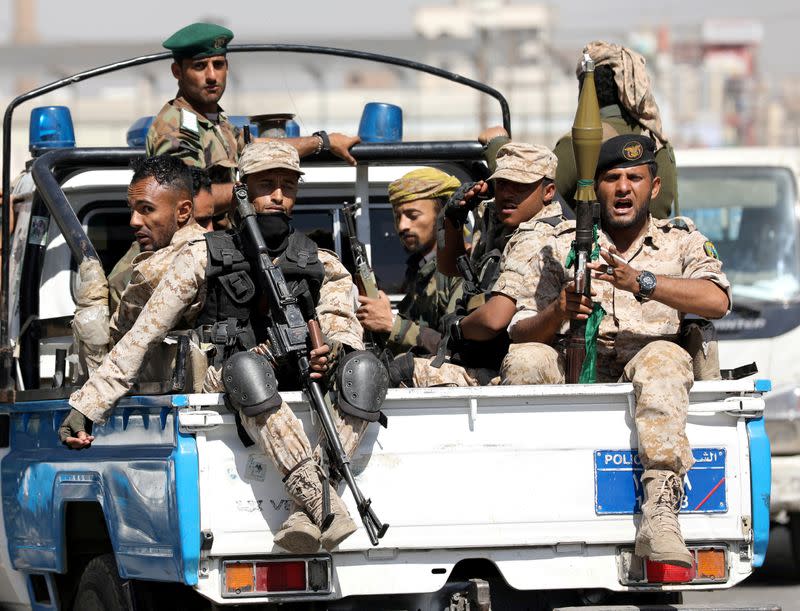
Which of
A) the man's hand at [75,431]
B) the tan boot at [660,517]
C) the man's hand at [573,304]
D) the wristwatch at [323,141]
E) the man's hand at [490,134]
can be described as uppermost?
the man's hand at [490,134]

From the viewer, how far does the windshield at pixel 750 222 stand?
1148cm

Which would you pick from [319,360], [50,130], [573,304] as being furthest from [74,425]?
[50,130]

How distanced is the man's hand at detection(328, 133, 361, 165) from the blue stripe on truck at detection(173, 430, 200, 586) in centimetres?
254

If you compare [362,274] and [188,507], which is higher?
[362,274]

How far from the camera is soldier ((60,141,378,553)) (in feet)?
18.8

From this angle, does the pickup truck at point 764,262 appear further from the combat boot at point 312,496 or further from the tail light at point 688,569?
the combat boot at point 312,496

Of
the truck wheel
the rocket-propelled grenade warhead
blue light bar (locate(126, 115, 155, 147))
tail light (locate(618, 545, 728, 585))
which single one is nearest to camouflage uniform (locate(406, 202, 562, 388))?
the rocket-propelled grenade warhead

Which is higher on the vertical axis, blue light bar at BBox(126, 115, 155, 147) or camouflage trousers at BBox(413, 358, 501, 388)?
blue light bar at BBox(126, 115, 155, 147)

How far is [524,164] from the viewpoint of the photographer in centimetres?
662

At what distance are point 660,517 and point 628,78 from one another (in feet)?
7.74

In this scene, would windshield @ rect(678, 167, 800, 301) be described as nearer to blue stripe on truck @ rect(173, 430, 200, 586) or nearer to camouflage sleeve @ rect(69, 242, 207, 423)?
camouflage sleeve @ rect(69, 242, 207, 423)

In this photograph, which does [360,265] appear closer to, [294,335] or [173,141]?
[173,141]

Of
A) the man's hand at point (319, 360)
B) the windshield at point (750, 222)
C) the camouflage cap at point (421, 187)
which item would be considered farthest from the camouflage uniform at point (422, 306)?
the windshield at point (750, 222)

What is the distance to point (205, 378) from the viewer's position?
585 cm
